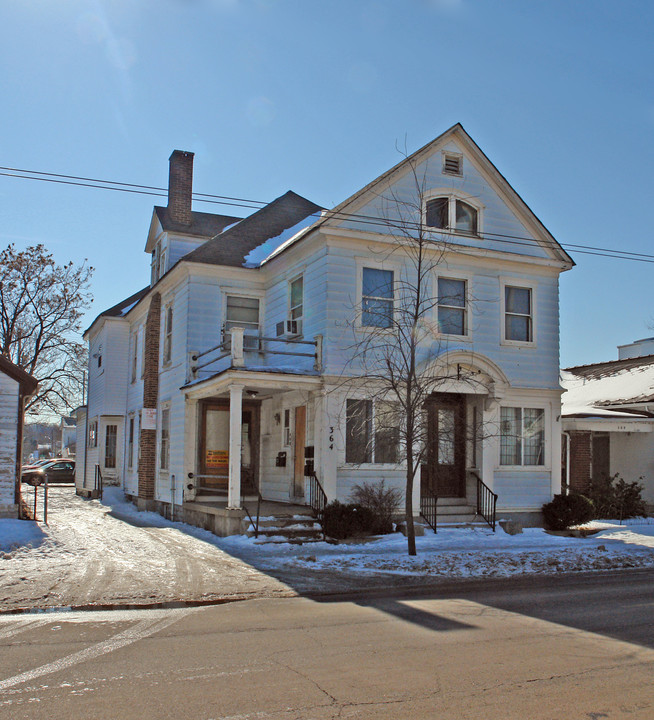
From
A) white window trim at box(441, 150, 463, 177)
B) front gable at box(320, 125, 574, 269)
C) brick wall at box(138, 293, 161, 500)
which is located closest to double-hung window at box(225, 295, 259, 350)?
brick wall at box(138, 293, 161, 500)

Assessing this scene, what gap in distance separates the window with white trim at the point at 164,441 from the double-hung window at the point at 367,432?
21.9 ft

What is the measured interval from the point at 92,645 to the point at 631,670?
4809 mm

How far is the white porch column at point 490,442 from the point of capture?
59.8 feet

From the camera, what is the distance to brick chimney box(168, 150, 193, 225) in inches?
973

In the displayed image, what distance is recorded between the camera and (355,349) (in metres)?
17.2

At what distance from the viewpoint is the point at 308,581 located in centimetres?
1149

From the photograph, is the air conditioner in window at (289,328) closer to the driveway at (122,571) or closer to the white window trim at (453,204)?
the white window trim at (453,204)

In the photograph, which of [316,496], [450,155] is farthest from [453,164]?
[316,496]

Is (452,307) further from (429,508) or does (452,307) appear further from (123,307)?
(123,307)

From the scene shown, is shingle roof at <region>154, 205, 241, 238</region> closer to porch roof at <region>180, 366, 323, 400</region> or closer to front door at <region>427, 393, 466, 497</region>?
porch roof at <region>180, 366, 323, 400</region>

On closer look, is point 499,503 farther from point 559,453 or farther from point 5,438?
point 5,438

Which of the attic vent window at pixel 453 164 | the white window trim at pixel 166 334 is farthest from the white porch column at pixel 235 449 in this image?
the attic vent window at pixel 453 164

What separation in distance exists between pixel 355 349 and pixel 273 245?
597 centimetres

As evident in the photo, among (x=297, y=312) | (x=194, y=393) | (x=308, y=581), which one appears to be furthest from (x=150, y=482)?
(x=308, y=581)
